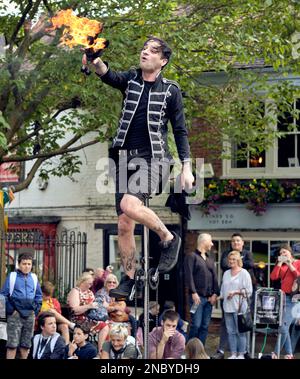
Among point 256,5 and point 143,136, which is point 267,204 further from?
point 143,136

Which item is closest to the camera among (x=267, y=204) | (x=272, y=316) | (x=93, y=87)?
(x=272, y=316)

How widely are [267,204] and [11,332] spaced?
874cm

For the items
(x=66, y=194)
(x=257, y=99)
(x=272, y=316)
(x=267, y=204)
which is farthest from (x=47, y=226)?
(x=272, y=316)

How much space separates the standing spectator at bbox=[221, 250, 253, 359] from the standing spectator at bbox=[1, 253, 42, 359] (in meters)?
2.65

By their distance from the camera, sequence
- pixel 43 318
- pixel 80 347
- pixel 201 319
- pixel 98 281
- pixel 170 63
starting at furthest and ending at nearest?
pixel 98 281, pixel 170 63, pixel 201 319, pixel 43 318, pixel 80 347

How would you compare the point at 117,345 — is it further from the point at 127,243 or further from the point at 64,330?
the point at 64,330

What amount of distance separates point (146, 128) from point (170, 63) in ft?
22.3

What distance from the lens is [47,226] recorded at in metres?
22.7

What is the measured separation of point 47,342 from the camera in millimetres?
10789

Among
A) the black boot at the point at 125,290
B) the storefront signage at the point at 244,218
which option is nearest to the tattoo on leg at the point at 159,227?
the black boot at the point at 125,290

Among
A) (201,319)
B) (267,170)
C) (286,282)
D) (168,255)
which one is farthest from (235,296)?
(267,170)

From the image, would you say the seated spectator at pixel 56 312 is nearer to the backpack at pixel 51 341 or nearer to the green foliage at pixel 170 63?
the backpack at pixel 51 341

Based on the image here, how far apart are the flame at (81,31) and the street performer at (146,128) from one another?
0.23 meters

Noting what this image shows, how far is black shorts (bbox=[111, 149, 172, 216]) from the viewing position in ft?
23.6
